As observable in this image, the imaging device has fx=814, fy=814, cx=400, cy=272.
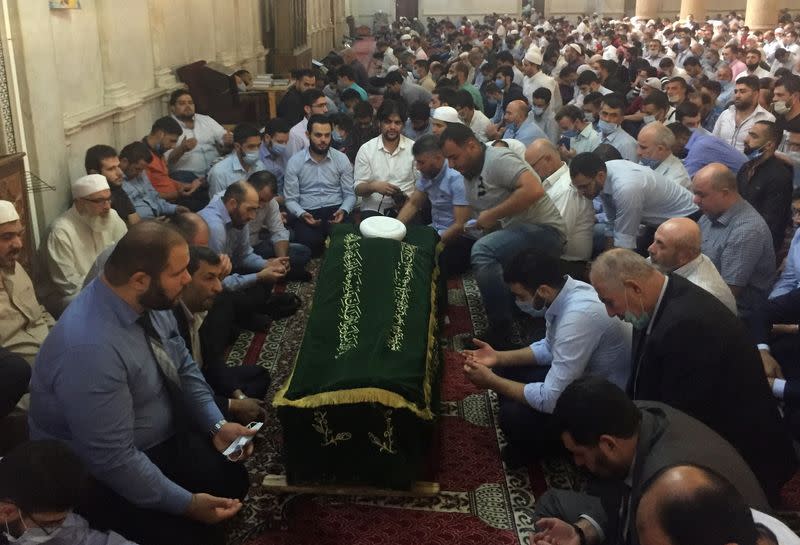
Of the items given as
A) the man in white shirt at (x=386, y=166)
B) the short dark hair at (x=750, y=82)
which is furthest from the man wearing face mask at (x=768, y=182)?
the man in white shirt at (x=386, y=166)

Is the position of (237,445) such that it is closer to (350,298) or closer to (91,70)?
(350,298)

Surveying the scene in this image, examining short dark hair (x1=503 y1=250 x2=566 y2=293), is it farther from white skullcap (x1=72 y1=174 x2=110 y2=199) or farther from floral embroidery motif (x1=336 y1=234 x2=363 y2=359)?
white skullcap (x1=72 y1=174 x2=110 y2=199)

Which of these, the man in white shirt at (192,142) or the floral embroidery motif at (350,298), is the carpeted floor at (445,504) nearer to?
the floral embroidery motif at (350,298)

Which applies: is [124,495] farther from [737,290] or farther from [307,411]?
[737,290]

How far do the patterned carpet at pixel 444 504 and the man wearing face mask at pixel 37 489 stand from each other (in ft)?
3.20

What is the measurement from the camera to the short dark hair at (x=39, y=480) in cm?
237

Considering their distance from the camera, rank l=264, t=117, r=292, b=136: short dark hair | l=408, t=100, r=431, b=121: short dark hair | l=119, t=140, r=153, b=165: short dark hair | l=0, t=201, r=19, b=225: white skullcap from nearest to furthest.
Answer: l=0, t=201, r=19, b=225: white skullcap, l=119, t=140, r=153, b=165: short dark hair, l=264, t=117, r=292, b=136: short dark hair, l=408, t=100, r=431, b=121: short dark hair

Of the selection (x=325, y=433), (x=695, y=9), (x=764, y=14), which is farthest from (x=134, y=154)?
(x=695, y=9)

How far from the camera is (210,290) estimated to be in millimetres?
3707

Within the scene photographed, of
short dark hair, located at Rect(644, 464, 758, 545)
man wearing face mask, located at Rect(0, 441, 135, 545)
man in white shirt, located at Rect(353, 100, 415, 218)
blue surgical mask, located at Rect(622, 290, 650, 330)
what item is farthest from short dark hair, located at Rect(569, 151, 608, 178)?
man wearing face mask, located at Rect(0, 441, 135, 545)

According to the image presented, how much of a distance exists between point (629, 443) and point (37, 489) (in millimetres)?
1779

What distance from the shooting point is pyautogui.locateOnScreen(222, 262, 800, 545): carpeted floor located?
3.31m

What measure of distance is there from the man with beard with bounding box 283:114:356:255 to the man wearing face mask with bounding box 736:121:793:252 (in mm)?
3074

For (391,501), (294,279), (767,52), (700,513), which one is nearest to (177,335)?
(391,501)
